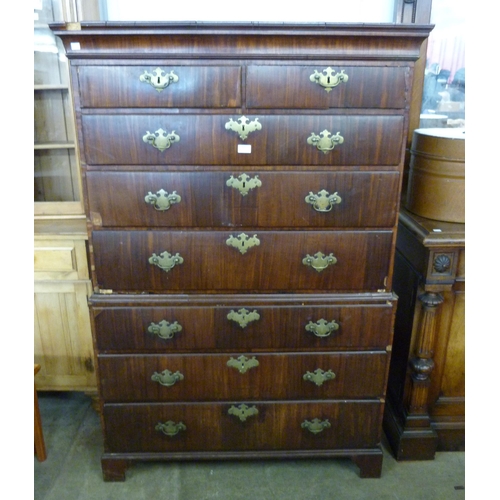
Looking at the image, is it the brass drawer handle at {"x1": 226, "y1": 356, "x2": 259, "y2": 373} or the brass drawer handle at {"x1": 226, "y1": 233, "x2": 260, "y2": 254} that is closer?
the brass drawer handle at {"x1": 226, "y1": 233, "x2": 260, "y2": 254}

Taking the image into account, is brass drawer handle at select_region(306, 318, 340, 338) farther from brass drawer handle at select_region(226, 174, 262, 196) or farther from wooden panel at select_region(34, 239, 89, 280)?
wooden panel at select_region(34, 239, 89, 280)

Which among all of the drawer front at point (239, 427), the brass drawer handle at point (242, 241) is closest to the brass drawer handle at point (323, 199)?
the brass drawer handle at point (242, 241)

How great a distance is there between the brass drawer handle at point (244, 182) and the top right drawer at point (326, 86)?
0.23m

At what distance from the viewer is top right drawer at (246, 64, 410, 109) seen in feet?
4.57

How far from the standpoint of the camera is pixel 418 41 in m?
1.38

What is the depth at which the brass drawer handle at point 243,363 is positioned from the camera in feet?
5.61

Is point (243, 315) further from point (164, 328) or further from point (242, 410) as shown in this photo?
point (242, 410)

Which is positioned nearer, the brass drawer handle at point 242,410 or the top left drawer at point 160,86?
the top left drawer at point 160,86

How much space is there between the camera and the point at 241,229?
155 centimetres

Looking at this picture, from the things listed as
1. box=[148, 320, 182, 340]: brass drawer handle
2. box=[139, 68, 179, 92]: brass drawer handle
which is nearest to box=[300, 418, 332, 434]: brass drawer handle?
box=[148, 320, 182, 340]: brass drawer handle

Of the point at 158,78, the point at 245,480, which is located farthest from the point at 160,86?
the point at 245,480

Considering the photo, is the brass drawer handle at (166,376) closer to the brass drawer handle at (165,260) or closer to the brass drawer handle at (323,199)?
the brass drawer handle at (165,260)

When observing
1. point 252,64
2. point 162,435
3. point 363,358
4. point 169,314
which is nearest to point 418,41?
point 252,64

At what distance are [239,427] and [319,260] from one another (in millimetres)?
769
